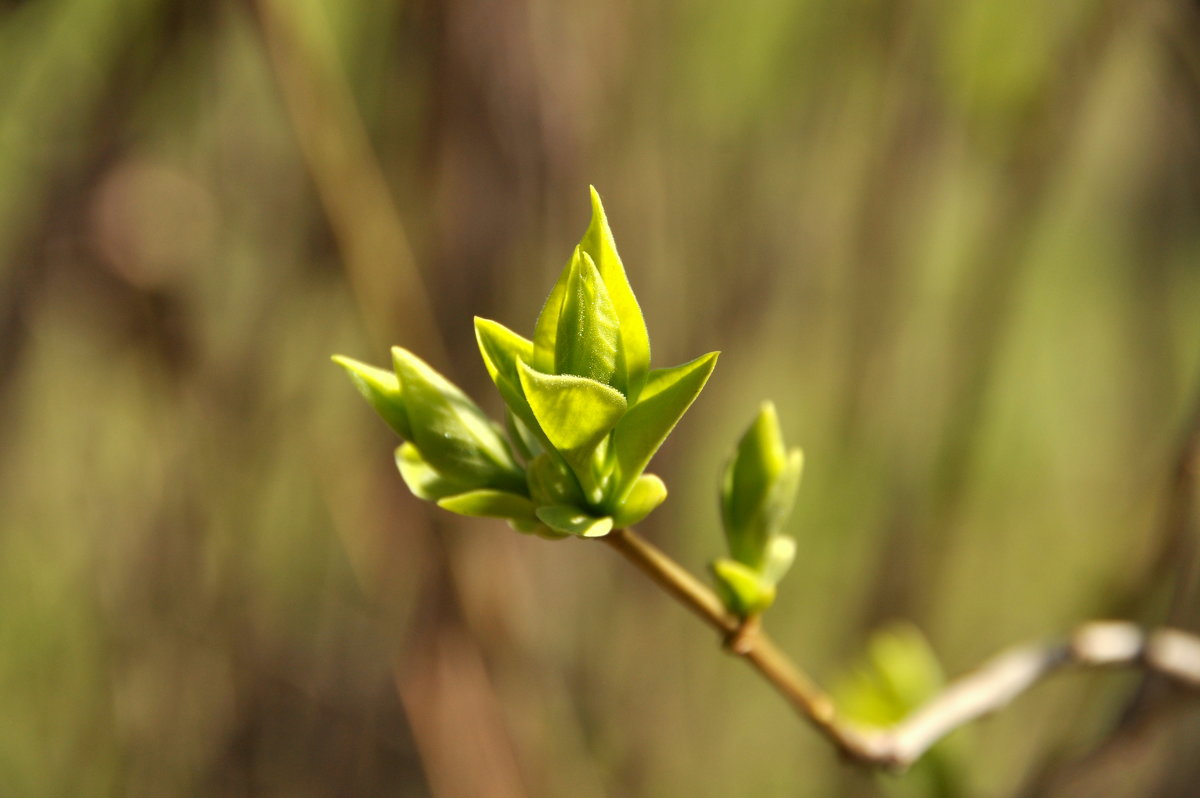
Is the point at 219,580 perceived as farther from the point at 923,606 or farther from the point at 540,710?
the point at 923,606

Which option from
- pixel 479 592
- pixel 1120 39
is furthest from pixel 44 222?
pixel 1120 39

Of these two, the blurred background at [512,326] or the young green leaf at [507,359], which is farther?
the blurred background at [512,326]

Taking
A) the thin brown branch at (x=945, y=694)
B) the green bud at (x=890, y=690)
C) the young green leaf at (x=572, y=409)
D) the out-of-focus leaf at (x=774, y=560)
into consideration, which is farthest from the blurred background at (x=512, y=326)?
the young green leaf at (x=572, y=409)

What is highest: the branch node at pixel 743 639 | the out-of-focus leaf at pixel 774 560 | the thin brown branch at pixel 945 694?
the out-of-focus leaf at pixel 774 560

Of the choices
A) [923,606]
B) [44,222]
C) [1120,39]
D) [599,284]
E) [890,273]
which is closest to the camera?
[599,284]

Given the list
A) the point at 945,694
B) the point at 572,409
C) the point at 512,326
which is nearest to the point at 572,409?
the point at 572,409

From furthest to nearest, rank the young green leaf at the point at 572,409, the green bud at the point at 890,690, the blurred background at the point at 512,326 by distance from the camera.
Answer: the blurred background at the point at 512,326, the green bud at the point at 890,690, the young green leaf at the point at 572,409

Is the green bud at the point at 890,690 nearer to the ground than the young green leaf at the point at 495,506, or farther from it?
nearer to the ground

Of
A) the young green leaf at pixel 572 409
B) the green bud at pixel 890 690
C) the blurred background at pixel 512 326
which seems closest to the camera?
the young green leaf at pixel 572 409

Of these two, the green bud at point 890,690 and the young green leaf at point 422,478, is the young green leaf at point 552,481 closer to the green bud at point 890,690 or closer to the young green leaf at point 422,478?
the young green leaf at point 422,478
